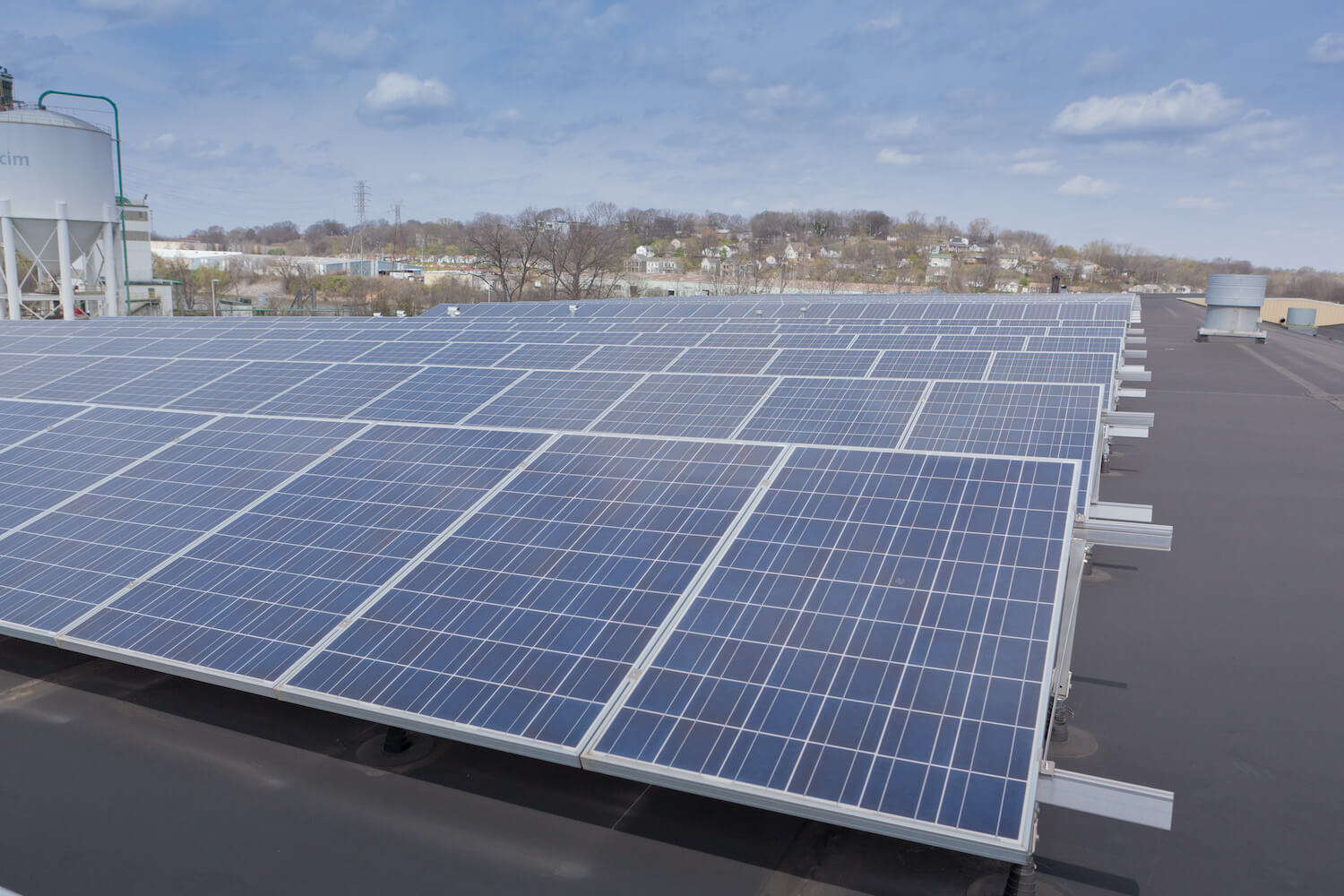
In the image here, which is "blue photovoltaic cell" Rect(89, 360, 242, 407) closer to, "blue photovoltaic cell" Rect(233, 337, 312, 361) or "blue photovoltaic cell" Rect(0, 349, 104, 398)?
"blue photovoltaic cell" Rect(233, 337, 312, 361)

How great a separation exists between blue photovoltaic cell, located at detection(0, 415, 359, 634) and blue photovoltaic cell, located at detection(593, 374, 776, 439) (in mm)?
4165

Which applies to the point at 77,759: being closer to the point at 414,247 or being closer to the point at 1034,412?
the point at 1034,412

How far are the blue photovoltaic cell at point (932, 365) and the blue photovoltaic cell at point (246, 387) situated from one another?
1182 centimetres

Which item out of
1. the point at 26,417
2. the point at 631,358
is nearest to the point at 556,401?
the point at 631,358

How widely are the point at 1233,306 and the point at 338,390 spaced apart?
6101cm

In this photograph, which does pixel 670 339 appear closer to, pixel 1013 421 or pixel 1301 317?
pixel 1013 421

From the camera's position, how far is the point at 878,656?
703 centimetres

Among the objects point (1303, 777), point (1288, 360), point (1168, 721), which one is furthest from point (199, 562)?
point (1288, 360)

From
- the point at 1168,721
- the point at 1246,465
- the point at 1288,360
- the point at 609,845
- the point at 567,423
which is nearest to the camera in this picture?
the point at 609,845

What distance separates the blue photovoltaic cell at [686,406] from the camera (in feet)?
44.2

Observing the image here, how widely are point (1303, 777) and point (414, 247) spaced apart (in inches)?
7784

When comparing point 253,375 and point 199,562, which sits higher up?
point 253,375

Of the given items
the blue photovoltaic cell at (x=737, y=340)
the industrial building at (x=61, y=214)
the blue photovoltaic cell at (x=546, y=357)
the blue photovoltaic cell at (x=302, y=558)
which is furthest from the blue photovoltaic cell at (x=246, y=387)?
the industrial building at (x=61, y=214)

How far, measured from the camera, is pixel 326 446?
476 inches
